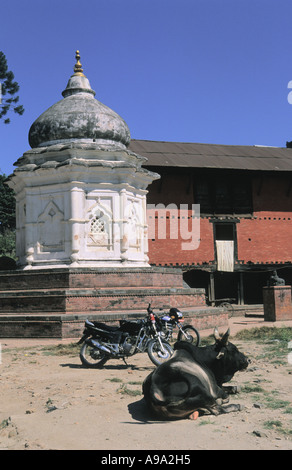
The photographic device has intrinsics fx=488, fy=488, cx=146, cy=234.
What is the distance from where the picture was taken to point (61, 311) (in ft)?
41.4

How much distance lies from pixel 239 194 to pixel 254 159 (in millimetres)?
2236

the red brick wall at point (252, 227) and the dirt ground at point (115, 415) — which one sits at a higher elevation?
the red brick wall at point (252, 227)

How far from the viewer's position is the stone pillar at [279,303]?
16031 mm

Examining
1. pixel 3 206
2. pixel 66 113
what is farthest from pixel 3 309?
pixel 3 206

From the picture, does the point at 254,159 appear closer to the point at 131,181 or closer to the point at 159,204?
the point at 159,204

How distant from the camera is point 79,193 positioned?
49.2 feet

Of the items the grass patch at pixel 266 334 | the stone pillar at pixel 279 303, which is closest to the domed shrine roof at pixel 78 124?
the stone pillar at pixel 279 303

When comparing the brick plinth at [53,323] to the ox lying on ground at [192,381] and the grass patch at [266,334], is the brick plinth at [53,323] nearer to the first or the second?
the grass patch at [266,334]

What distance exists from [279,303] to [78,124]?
8868 mm

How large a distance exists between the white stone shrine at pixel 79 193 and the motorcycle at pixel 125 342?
6157 millimetres

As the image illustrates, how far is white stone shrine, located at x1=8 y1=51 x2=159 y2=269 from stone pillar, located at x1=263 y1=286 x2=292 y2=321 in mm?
4397

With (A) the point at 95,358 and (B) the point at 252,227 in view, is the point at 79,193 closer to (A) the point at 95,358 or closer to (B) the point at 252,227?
(A) the point at 95,358

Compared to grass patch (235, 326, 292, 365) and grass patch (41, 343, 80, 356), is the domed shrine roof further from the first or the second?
grass patch (235, 326, 292, 365)

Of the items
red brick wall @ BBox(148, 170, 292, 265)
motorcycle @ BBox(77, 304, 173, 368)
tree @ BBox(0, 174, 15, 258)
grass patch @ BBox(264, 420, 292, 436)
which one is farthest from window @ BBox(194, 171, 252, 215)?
grass patch @ BBox(264, 420, 292, 436)
